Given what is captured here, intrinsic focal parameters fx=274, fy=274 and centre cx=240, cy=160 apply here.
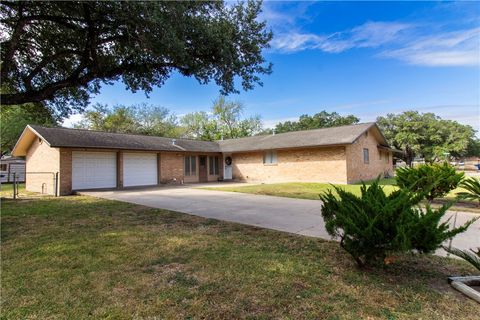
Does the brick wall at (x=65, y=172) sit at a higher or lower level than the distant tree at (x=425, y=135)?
lower

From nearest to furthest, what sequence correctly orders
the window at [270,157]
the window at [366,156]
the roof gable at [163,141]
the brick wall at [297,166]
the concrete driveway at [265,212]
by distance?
the concrete driveway at [265,212] → the roof gable at [163,141] → the brick wall at [297,166] → the window at [366,156] → the window at [270,157]

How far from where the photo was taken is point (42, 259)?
4320mm

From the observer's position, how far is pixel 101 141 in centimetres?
1627

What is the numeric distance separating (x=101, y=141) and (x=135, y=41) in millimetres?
10601

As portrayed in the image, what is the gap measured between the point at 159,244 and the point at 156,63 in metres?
5.60

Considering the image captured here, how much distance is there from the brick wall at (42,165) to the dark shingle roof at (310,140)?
12079mm

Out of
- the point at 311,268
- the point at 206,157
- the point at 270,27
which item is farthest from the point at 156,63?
the point at 206,157

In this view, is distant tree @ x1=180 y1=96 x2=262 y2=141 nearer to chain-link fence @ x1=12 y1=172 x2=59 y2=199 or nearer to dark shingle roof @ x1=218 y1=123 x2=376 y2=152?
dark shingle roof @ x1=218 y1=123 x2=376 y2=152

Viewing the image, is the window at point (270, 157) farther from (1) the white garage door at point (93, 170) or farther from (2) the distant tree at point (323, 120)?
(2) the distant tree at point (323, 120)

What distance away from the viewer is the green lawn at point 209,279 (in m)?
2.80

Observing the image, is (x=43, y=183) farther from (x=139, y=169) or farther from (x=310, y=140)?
(x=310, y=140)

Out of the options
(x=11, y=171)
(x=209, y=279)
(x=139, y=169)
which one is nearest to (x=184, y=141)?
(x=139, y=169)

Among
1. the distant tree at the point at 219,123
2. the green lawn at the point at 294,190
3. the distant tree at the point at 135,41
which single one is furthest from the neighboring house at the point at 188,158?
the distant tree at the point at 219,123

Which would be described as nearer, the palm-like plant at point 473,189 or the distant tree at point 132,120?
the palm-like plant at point 473,189
